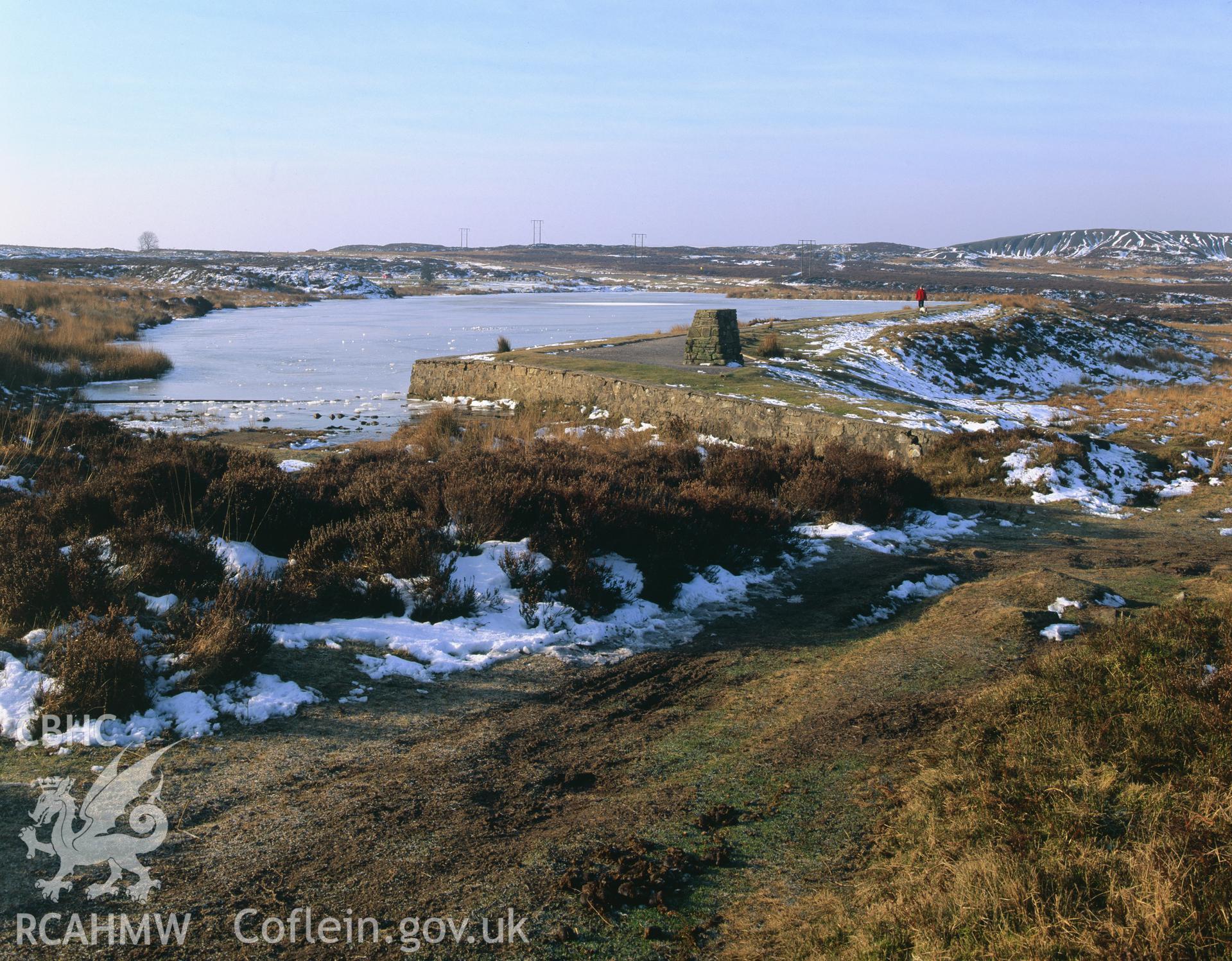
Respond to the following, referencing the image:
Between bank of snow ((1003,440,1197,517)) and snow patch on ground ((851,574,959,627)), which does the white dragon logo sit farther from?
bank of snow ((1003,440,1197,517))

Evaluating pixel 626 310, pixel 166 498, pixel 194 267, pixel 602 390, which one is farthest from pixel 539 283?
pixel 166 498

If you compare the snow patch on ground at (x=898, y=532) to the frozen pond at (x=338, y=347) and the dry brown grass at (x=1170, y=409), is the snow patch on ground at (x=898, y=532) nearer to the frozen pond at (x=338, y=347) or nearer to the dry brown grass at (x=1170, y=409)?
the dry brown grass at (x=1170, y=409)

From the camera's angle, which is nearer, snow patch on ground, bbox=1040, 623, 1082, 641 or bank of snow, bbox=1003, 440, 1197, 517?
snow patch on ground, bbox=1040, 623, 1082, 641

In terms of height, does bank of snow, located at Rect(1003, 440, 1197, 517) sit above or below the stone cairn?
below

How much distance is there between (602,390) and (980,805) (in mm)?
14694

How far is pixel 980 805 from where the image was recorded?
3365mm

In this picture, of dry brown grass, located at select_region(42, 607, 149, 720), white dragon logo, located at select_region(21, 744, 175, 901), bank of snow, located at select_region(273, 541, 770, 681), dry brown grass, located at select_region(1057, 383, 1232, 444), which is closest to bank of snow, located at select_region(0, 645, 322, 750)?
dry brown grass, located at select_region(42, 607, 149, 720)

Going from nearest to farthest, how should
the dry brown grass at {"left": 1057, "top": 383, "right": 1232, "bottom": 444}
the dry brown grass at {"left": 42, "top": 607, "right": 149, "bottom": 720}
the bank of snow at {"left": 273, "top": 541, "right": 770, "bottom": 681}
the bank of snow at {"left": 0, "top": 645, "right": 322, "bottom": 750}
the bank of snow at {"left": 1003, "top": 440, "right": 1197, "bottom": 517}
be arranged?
the bank of snow at {"left": 0, "top": 645, "right": 322, "bottom": 750} < the dry brown grass at {"left": 42, "top": 607, "right": 149, "bottom": 720} < the bank of snow at {"left": 273, "top": 541, "right": 770, "bottom": 681} < the bank of snow at {"left": 1003, "top": 440, "right": 1197, "bottom": 517} < the dry brown grass at {"left": 1057, "top": 383, "right": 1232, "bottom": 444}

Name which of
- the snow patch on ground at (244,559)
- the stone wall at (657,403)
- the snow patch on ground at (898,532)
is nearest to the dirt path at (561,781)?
the snow patch on ground at (244,559)

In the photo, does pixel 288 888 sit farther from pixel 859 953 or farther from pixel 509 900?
pixel 859 953

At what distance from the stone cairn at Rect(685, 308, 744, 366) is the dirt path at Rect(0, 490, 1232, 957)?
14.3m

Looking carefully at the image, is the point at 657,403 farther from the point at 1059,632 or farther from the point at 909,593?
the point at 1059,632

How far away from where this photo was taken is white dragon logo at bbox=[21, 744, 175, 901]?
313 centimetres

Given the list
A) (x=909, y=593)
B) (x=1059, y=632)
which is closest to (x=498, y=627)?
(x=909, y=593)
